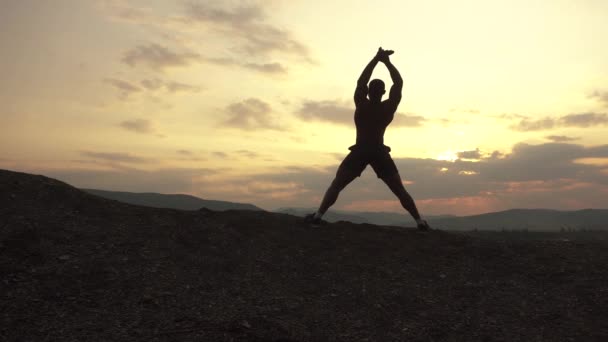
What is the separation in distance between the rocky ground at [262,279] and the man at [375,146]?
0.80 m

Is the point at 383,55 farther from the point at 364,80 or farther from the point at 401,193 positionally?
the point at 401,193

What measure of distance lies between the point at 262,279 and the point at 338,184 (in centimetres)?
365

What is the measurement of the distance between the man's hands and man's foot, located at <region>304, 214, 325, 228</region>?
3.77 m

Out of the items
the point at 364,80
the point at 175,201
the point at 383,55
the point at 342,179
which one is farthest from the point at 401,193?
the point at 175,201

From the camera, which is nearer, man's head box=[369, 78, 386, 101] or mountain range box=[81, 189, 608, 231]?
man's head box=[369, 78, 386, 101]

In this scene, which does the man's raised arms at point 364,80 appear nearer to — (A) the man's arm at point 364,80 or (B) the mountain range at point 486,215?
(A) the man's arm at point 364,80

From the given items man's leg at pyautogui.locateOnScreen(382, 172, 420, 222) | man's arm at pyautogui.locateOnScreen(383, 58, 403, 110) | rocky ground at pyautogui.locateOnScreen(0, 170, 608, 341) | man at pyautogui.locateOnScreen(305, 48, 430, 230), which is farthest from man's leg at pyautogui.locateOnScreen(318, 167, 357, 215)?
man's arm at pyautogui.locateOnScreen(383, 58, 403, 110)

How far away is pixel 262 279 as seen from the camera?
7398 millimetres

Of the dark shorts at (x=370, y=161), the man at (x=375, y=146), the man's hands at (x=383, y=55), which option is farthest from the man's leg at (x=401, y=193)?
the man's hands at (x=383, y=55)

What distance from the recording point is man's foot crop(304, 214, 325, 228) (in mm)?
10164

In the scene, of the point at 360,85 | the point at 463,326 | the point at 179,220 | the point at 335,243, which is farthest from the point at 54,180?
the point at 463,326

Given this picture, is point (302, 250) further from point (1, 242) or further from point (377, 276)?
point (1, 242)

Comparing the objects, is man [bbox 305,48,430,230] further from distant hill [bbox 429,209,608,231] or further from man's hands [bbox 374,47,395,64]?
distant hill [bbox 429,209,608,231]

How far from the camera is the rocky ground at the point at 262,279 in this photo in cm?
604
